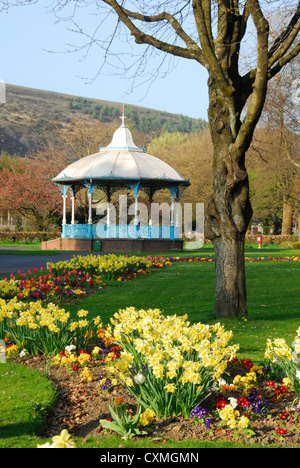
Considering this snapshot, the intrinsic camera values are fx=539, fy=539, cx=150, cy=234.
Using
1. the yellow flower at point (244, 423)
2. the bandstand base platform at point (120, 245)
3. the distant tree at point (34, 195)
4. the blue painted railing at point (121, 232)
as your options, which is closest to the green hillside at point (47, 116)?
the distant tree at point (34, 195)

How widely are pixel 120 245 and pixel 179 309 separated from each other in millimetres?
19752

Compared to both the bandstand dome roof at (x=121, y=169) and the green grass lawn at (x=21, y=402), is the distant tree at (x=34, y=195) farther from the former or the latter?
the green grass lawn at (x=21, y=402)

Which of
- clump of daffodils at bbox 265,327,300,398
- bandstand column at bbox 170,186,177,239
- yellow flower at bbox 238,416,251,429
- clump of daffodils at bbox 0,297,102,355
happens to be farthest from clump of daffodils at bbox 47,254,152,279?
bandstand column at bbox 170,186,177,239

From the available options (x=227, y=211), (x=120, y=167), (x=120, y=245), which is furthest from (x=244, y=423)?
(x=120, y=167)

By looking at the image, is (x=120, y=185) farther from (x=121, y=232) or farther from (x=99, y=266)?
(x=99, y=266)

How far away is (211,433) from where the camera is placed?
392 centimetres

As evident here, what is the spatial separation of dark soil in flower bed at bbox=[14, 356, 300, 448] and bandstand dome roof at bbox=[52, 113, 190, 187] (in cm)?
2397

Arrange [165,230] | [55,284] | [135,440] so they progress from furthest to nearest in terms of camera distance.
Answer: [165,230] < [55,284] < [135,440]

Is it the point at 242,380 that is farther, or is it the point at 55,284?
the point at 55,284

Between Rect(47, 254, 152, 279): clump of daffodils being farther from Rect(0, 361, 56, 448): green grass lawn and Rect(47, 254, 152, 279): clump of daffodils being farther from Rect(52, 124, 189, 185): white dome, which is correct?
Rect(52, 124, 189, 185): white dome

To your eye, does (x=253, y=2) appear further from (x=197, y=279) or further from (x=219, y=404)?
(x=197, y=279)

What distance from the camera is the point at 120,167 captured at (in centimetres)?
2972

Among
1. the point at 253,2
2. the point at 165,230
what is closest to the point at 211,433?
the point at 253,2
